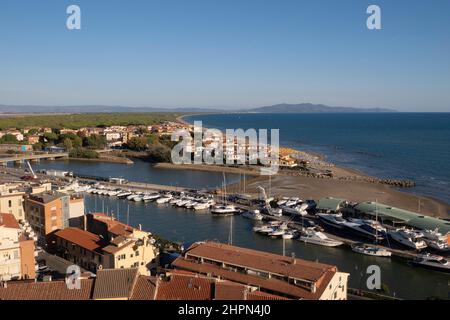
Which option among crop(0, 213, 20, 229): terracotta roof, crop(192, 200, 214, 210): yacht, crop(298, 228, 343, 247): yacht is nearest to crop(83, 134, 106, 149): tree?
crop(192, 200, 214, 210): yacht

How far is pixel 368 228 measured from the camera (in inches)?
536

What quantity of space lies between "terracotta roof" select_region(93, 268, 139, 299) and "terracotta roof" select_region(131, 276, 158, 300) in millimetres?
91

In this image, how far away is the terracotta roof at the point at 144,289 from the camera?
5.82 m

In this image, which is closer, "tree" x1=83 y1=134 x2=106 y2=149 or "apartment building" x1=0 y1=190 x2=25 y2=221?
"apartment building" x1=0 y1=190 x2=25 y2=221

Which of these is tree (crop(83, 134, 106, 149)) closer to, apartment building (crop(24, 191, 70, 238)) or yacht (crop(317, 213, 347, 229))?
apartment building (crop(24, 191, 70, 238))

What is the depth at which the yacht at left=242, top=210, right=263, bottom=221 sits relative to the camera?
15750mm

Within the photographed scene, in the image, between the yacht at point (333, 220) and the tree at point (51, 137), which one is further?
the tree at point (51, 137)

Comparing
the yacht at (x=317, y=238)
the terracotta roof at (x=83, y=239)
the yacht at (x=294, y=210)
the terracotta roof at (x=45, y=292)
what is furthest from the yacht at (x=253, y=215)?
the terracotta roof at (x=45, y=292)

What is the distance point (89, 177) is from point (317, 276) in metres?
19.0

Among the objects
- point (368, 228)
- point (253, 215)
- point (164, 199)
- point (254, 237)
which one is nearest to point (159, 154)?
point (164, 199)

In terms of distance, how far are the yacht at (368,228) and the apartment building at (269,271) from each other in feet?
17.6

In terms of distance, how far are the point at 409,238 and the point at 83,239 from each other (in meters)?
→ 8.68

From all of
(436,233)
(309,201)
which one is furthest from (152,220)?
(436,233)

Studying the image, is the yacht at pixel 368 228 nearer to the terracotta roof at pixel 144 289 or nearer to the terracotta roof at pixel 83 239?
the terracotta roof at pixel 83 239
